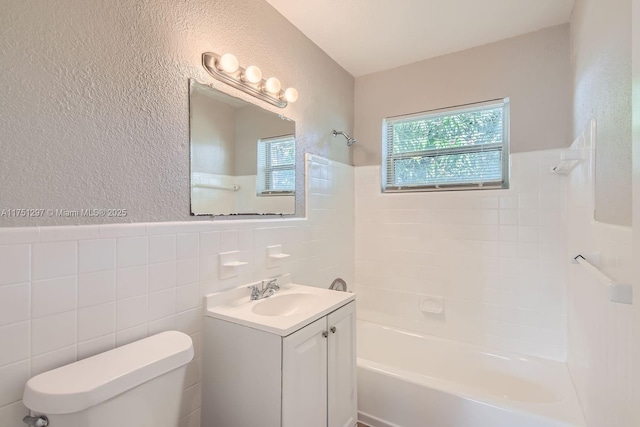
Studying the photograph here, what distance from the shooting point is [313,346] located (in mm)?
1309

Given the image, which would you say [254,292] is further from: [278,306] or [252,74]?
[252,74]

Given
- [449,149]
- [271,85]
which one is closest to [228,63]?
[271,85]

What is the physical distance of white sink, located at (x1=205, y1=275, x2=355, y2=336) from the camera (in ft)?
4.00

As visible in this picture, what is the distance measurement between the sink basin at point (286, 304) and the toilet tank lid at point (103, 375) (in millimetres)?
511

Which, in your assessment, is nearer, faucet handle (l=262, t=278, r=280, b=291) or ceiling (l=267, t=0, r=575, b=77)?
faucet handle (l=262, t=278, r=280, b=291)

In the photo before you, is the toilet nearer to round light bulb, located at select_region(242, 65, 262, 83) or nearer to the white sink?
the white sink

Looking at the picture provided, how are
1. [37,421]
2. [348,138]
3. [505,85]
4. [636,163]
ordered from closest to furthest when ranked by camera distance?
[636,163]
[37,421]
[505,85]
[348,138]

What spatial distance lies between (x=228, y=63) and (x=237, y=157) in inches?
18.2

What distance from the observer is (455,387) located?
1.67 metres

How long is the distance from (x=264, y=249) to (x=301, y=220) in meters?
0.41

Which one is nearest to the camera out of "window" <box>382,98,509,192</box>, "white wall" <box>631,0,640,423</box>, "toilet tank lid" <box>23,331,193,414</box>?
"white wall" <box>631,0,640,423</box>

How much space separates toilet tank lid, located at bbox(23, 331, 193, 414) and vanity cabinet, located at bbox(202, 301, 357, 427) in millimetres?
247

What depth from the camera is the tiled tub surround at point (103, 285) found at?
857mm

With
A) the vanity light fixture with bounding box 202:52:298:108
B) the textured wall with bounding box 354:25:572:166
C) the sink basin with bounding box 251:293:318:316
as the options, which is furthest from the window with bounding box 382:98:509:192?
the sink basin with bounding box 251:293:318:316
